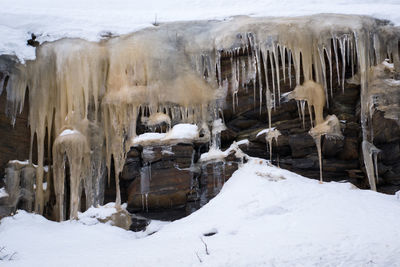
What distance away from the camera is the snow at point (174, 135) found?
11672 mm

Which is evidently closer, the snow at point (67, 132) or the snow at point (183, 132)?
the snow at point (67, 132)

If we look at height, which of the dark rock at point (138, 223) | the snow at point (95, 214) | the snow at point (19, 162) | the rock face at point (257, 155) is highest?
the rock face at point (257, 155)

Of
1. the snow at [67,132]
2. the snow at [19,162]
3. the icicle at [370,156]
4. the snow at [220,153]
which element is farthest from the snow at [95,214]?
the icicle at [370,156]

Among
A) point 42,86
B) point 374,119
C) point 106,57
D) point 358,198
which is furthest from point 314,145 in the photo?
point 42,86

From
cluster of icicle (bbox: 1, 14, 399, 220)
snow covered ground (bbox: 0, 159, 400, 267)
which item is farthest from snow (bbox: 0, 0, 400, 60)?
snow covered ground (bbox: 0, 159, 400, 267)

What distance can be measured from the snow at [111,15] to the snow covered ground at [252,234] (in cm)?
405

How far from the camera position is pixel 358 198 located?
904 cm

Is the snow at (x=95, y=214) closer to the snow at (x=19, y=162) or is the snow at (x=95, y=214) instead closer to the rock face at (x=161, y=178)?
the rock face at (x=161, y=178)

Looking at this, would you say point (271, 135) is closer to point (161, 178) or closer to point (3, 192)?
point (161, 178)

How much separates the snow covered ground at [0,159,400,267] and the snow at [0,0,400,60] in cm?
405

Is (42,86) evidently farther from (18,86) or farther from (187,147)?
(187,147)

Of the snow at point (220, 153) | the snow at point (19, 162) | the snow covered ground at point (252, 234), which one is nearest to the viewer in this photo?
the snow covered ground at point (252, 234)

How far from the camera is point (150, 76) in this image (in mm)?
11641

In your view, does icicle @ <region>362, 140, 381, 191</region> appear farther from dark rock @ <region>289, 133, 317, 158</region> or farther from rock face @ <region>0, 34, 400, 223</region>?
A: dark rock @ <region>289, 133, 317, 158</region>
